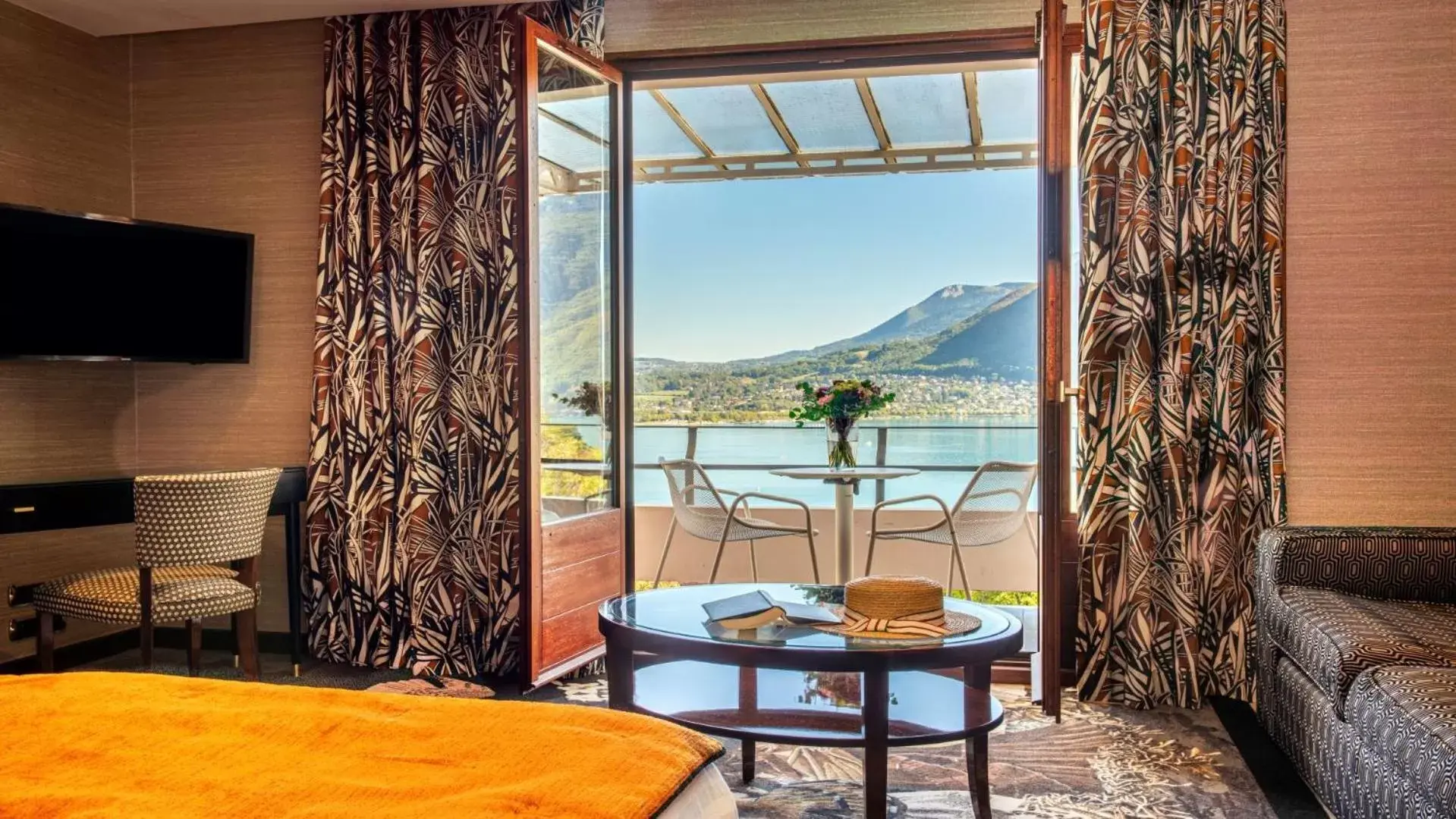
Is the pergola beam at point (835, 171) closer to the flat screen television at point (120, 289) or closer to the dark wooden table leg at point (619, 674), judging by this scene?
the flat screen television at point (120, 289)

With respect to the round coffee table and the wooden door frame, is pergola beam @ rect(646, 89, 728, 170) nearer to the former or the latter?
the wooden door frame

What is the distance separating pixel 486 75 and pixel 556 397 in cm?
128

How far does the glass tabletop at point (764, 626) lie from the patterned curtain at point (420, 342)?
119 centimetres

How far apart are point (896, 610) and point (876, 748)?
442mm

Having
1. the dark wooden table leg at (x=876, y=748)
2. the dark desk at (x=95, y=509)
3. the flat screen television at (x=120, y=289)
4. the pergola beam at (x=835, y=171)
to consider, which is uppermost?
the pergola beam at (x=835, y=171)

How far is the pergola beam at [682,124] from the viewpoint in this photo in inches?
226

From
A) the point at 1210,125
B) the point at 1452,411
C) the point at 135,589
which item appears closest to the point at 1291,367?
the point at 1452,411

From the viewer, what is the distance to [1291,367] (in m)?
3.92

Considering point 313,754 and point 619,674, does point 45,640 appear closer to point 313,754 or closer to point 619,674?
point 619,674

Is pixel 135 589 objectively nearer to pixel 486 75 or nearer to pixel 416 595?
pixel 416 595

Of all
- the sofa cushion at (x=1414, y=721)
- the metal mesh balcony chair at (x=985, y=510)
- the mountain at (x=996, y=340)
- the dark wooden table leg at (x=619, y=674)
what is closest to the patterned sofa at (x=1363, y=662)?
the sofa cushion at (x=1414, y=721)

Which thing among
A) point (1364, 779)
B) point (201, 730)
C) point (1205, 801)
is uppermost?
point (201, 730)

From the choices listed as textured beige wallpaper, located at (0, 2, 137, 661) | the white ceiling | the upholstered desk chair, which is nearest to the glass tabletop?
the upholstered desk chair

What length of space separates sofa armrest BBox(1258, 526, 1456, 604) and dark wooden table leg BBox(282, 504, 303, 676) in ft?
11.2
